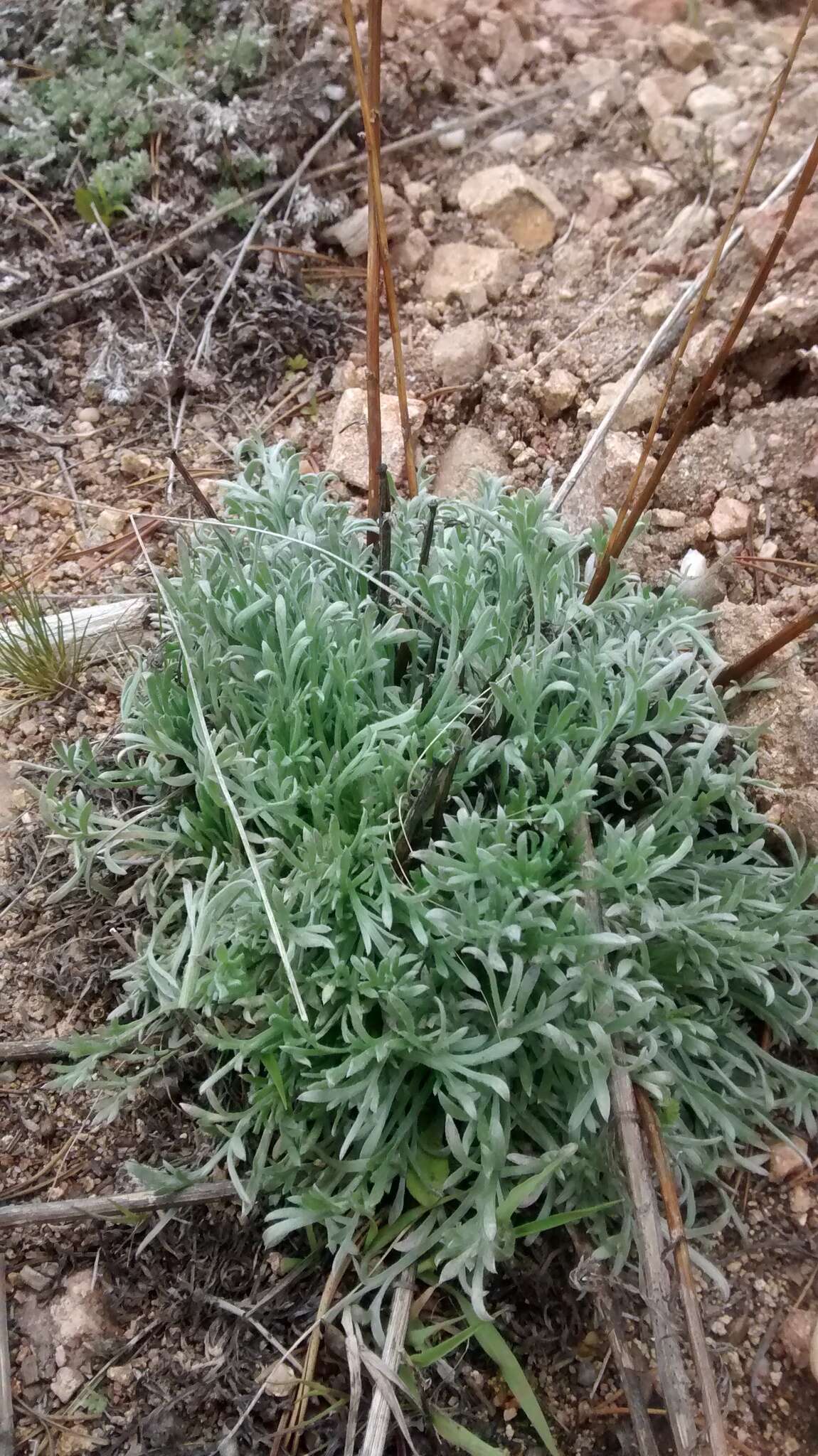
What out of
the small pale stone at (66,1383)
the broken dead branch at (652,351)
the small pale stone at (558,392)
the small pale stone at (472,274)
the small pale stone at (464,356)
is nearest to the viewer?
the small pale stone at (66,1383)

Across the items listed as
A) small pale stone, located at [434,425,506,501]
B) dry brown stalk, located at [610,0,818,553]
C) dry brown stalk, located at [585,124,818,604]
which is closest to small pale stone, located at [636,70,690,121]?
small pale stone, located at [434,425,506,501]

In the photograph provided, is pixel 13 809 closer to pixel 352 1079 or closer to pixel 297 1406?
pixel 352 1079

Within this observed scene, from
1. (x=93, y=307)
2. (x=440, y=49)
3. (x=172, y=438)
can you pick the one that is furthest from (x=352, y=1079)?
(x=440, y=49)

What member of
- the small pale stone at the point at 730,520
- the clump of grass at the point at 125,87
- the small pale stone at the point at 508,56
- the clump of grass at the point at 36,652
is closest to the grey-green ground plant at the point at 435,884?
the clump of grass at the point at 36,652

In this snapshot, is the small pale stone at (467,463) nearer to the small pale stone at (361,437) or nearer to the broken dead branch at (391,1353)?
the small pale stone at (361,437)

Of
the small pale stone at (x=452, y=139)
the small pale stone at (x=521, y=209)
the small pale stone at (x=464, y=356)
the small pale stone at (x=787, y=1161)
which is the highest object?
the small pale stone at (x=452, y=139)

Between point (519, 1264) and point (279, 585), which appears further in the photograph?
point (279, 585)

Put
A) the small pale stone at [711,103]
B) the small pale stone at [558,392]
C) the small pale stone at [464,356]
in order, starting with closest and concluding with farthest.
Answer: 1. the small pale stone at [558,392]
2. the small pale stone at [464,356]
3. the small pale stone at [711,103]
